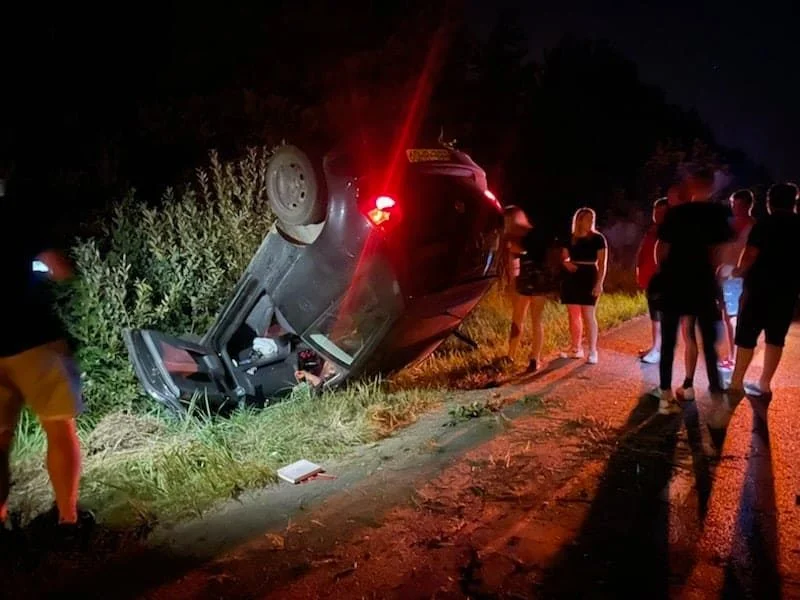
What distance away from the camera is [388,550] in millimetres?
3383

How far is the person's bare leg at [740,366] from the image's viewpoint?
5.52 meters

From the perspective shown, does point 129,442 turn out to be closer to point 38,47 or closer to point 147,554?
point 147,554

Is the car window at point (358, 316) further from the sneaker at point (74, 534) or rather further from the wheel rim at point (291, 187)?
the sneaker at point (74, 534)

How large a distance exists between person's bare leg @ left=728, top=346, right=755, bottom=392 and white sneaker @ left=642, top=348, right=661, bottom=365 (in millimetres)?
1437

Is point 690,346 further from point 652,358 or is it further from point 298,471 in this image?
point 298,471

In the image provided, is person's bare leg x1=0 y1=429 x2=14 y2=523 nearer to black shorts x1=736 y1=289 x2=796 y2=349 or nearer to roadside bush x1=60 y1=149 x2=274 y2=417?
roadside bush x1=60 y1=149 x2=274 y2=417

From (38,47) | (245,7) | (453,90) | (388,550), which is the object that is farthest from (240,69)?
(388,550)

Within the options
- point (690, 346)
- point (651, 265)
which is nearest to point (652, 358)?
point (651, 265)

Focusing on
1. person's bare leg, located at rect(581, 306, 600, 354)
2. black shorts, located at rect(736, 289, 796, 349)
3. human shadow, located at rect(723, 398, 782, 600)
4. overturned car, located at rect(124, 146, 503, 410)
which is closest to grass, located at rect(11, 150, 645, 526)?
overturned car, located at rect(124, 146, 503, 410)

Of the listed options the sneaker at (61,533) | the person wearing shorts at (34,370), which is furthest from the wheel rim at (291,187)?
the sneaker at (61,533)

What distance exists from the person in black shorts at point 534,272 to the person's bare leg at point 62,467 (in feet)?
14.2

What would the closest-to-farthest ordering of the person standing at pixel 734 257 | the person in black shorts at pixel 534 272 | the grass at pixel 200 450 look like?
the grass at pixel 200 450, the person standing at pixel 734 257, the person in black shorts at pixel 534 272

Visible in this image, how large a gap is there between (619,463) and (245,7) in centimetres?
869

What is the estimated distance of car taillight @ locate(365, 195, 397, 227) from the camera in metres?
4.73
